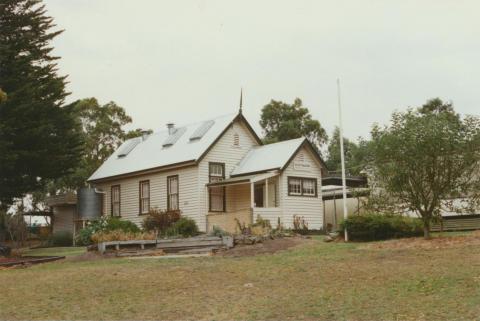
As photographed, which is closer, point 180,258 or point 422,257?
point 422,257

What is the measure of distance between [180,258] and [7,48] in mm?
13835

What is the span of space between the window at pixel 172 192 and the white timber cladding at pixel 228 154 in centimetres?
187

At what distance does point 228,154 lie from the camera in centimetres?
3650

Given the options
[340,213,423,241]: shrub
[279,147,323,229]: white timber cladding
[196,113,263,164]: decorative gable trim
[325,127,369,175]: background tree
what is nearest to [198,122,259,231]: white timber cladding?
[196,113,263,164]: decorative gable trim

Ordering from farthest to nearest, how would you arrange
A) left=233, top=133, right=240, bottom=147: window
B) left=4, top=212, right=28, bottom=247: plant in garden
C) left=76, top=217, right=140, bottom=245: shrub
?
left=233, top=133, right=240, bottom=147: window, left=76, top=217, right=140, bottom=245: shrub, left=4, top=212, right=28, bottom=247: plant in garden

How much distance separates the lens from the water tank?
40.6 metres

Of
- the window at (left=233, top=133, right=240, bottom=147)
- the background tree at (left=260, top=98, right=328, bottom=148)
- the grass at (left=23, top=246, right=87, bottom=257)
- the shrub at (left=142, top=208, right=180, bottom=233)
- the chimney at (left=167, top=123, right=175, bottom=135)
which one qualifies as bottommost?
the grass at (left=23, top=246, right=87, bottom=257)

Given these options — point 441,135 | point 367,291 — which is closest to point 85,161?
point 441,135

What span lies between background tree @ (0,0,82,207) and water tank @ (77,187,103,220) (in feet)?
19.6

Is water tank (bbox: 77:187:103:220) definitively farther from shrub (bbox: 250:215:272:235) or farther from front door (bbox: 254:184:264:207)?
shrub (bbox: 250:215:272:235)

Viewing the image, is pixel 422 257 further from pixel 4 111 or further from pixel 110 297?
pixel 4 111

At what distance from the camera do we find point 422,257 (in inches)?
744

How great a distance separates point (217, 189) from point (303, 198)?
14.6 feet

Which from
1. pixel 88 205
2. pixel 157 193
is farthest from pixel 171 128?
pixel 88 205
